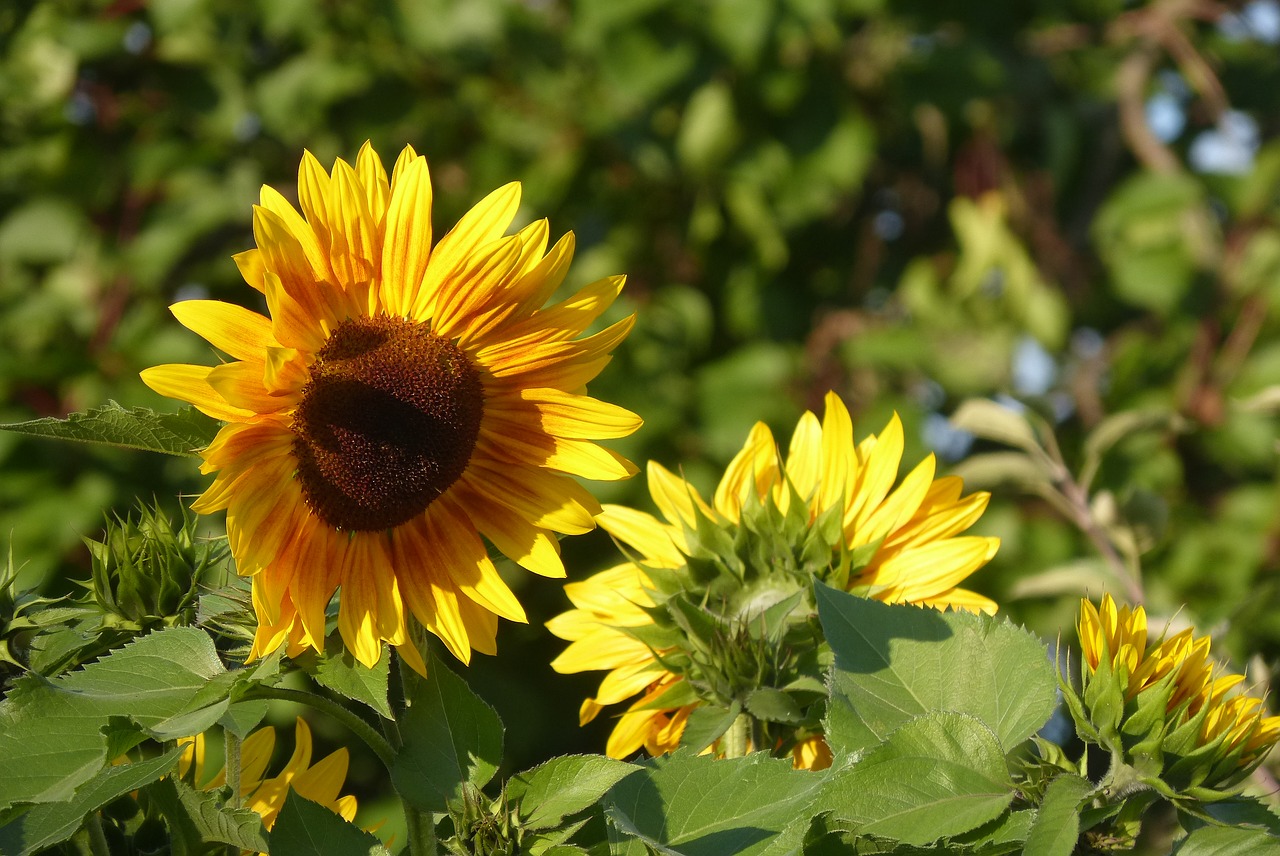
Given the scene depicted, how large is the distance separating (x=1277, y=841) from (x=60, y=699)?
21.9 inches

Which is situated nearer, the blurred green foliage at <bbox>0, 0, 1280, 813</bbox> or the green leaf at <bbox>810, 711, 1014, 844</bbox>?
the green leaf at <bbox>810, 711, 1014, 844</bbox>

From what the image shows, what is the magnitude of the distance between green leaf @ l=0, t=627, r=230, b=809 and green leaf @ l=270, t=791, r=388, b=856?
0.21 feet

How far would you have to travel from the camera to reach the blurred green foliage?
2422 millimetres

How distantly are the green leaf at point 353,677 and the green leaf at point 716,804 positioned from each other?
12cm

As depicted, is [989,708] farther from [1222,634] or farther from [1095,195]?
[1095,195]

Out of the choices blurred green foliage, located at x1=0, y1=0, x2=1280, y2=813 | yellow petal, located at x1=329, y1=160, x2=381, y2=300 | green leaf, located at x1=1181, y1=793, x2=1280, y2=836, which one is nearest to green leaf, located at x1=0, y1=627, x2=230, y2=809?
yellow petal, located at x1=329, y1=160, x2=381, y2=300

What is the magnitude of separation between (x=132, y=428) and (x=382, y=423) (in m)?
0.18

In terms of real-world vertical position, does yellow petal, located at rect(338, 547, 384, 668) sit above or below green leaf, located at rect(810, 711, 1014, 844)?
above

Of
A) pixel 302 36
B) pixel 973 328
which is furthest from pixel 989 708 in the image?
pixel 302 36

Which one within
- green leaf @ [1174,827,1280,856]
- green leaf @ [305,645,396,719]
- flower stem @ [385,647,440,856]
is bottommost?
green leaf @ [1174,827,1280,856]

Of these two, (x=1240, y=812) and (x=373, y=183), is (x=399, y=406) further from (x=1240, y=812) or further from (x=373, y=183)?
(x=1240, y=812)

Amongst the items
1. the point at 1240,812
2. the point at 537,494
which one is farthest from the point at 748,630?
the point at 1240,812

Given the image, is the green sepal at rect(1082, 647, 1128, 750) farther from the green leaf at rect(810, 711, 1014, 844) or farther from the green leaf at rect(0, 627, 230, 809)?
the green leaf at rect(0, 627, 230, 809)

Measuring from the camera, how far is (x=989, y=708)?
0.66 meters
